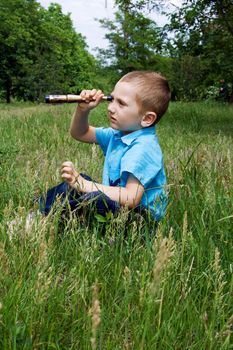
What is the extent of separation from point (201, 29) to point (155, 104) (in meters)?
11.8

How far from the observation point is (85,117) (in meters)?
3.54

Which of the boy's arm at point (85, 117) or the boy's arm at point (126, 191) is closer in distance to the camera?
the boy's arm at point (126, 191)

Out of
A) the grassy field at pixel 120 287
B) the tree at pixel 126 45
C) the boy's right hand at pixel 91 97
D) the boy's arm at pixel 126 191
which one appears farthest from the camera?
the tree at pixel 126 45

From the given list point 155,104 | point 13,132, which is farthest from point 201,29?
point 155,104

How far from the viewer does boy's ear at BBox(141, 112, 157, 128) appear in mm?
3160

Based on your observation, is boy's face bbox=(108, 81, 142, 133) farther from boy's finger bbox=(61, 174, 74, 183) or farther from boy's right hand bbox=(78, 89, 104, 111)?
boy's finger bbox=(61, 174, 74, 183)

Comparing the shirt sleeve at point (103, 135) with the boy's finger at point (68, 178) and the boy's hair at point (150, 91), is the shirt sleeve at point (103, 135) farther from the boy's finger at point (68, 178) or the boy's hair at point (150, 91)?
the boy's finger at point (68, 178)

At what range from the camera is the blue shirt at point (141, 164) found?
112 inches

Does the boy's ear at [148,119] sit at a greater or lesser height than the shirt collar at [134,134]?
greater

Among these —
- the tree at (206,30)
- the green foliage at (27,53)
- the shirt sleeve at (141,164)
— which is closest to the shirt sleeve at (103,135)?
the shirt sleeve at (141,164)

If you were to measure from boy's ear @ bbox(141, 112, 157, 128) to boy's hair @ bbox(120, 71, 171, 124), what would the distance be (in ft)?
0.09

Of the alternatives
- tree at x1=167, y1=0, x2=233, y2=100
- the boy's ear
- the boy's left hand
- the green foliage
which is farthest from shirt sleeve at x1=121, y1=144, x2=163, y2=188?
the green foliage

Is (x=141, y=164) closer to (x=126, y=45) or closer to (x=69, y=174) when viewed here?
(x=69, y=174)

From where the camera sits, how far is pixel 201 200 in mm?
2832
